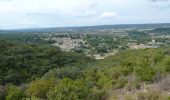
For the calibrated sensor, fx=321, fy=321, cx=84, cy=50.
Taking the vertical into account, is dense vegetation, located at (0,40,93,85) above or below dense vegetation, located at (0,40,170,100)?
below

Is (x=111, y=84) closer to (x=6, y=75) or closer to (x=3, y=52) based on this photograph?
(x=6, y=75)

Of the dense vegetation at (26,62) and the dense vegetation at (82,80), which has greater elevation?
the dense vegetation at (82,80)

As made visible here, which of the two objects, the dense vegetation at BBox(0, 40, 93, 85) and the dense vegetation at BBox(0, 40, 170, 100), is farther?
the dense vegetation at BBox(0, 40, 93, 85)

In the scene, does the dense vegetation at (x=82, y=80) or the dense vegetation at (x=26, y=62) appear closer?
the dense vegetation at (x=82, y=80)

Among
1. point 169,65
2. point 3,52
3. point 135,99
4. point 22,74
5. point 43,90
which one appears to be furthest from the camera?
point 3,52

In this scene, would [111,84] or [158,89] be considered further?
[111,84]

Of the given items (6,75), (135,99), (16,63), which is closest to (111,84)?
(135,99)

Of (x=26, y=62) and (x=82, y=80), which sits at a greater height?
(x=82, y=80)

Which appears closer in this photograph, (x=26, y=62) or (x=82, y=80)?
(x=82, y=80)

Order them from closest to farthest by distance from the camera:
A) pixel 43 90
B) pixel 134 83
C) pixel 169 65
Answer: pixel 134 83 → pixel 43 90 → pixel 169 65

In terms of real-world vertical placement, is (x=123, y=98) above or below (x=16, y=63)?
above
